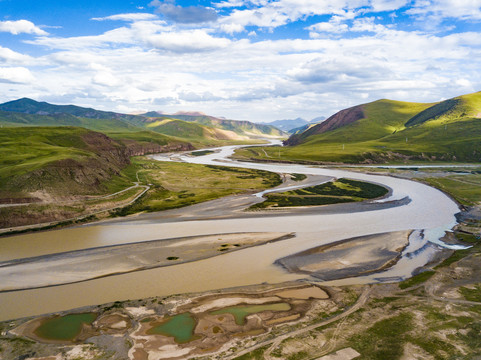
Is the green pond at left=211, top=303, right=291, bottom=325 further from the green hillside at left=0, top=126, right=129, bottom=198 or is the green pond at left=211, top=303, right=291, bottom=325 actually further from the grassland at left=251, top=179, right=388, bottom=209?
the green hillside at left=0, top=126, right=129, bottom=198

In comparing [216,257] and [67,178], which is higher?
[67,178]

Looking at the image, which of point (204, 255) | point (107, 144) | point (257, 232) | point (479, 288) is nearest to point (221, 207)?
point (257, 232)

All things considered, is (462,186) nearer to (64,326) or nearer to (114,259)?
(114,259)

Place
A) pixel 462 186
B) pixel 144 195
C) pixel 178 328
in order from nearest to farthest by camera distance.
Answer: pixel 178 328, pixel 144 195, pixel 462 186

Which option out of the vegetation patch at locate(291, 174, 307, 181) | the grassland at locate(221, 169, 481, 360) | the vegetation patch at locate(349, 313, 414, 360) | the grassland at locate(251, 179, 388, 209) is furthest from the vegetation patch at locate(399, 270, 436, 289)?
the vegetation patch at locate(291, 174, 307, 181)

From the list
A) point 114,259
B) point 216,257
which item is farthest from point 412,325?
point 114,259

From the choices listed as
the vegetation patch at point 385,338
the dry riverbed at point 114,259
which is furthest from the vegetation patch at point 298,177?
the vegetation patch at point 385,338

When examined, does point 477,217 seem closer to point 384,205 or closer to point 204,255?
point 384,205

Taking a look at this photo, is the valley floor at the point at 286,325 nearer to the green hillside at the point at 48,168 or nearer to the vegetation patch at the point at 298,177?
the green hillside at the point at 48,168
